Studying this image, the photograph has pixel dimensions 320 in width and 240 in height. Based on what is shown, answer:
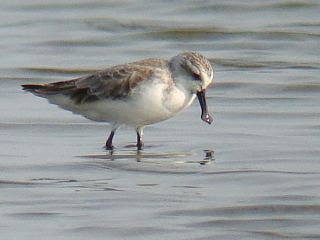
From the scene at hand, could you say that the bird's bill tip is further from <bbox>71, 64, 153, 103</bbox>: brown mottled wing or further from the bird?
<bbox>71, 64, 153, 103</bbox>: brown mottled wing

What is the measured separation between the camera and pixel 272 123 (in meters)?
13.3

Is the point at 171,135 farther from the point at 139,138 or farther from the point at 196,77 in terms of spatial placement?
the point at 196,77

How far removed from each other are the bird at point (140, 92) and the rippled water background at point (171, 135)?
0.31m

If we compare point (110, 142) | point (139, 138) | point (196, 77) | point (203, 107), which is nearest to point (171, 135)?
point (139, 138)

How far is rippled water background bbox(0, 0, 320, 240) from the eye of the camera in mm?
9492

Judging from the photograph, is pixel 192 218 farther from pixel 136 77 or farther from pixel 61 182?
pixel 136 77

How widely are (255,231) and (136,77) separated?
3.38m

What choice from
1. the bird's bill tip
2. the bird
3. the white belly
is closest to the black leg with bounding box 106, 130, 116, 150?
the bird

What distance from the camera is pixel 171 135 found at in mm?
12984

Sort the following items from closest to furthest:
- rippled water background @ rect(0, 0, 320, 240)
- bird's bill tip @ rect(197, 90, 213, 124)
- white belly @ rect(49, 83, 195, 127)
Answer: rippled water background @ rect(0, 0, 320, 240)
white belly @ rect(49, 83, 195, 127)
bird's bill tip @ rect(197, 90, 213, 124)

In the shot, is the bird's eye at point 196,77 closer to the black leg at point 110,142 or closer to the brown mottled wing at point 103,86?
the brown mottled wing at point 103,86

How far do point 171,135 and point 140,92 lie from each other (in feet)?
3.22

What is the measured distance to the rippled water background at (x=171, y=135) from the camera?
949cm

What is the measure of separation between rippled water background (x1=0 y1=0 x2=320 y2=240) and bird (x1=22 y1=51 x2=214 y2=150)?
31 cm
